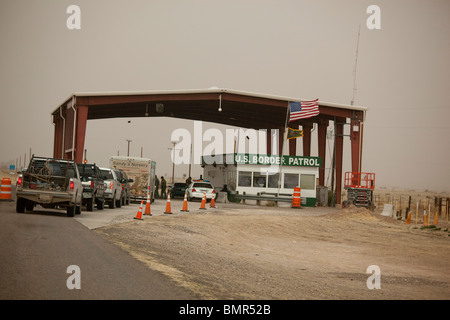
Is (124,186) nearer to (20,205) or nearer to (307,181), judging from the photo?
(20,205)

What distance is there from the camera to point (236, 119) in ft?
193

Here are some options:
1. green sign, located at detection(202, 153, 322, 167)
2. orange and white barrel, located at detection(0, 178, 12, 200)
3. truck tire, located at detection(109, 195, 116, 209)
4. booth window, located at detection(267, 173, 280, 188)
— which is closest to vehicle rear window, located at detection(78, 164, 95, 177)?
truck tire, located at detection(109, 195, 116, 209)

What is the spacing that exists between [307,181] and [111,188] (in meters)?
20.4

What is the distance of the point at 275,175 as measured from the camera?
149 feet

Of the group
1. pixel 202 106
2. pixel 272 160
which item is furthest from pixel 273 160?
pixel 202 106

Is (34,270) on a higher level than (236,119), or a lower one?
lower

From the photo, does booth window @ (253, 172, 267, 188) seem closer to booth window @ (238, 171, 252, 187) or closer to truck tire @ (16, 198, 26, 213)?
booth window @ (238, 171, 252, 187)

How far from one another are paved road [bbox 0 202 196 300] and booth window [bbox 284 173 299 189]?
31.1 meters

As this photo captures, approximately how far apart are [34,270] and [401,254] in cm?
1199

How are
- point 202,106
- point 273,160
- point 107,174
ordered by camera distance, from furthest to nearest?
point 202,106, point 273,160, point 107,174

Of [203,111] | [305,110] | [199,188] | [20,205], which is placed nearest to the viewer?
[20,205]

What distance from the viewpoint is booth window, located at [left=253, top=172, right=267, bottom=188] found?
45531 mm

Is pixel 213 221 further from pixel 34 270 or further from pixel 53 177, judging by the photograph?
pixel 34 270
